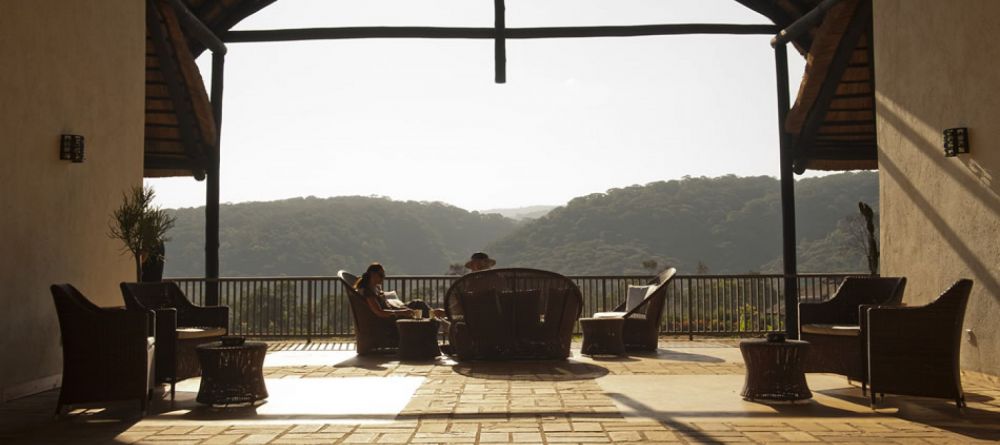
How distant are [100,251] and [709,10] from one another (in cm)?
854

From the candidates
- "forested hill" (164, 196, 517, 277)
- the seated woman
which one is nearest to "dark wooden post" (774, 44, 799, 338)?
the seated woman

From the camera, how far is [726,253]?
41.9m

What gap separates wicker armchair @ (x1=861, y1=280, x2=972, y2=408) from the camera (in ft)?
15.4

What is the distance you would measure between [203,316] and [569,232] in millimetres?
39325

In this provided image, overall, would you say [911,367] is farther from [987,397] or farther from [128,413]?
[128,413]

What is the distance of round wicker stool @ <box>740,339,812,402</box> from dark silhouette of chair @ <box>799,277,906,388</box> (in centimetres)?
34

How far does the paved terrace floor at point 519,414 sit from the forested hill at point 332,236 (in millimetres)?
39209

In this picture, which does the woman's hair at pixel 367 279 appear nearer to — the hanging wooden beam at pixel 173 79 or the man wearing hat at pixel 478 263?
the man wearing hat at pixel 478 263

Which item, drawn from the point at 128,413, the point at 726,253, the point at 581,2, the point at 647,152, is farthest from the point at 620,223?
the point at 128,413

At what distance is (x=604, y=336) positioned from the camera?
26.5 ft

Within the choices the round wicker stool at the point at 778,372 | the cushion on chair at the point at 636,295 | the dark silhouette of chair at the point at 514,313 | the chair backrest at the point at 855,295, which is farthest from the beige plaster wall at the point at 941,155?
the dark silhouette of chair at the point at 514,313

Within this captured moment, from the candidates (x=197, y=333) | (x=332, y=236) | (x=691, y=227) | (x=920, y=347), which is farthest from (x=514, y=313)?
(x=332, y=236)

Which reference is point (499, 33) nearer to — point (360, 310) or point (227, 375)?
point (360, 310)

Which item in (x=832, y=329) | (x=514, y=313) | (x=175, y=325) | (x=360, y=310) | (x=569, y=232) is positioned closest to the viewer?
(x=175, y=325)
